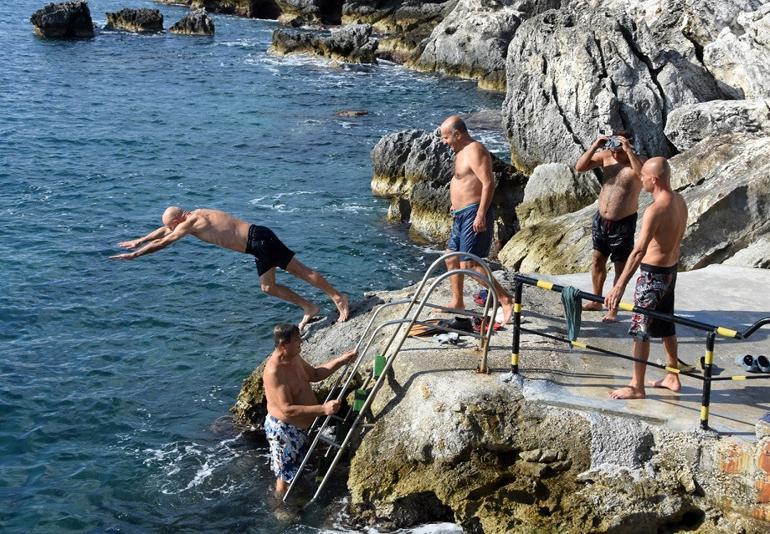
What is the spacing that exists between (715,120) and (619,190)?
29.4ft

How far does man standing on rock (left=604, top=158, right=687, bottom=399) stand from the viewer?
795cm

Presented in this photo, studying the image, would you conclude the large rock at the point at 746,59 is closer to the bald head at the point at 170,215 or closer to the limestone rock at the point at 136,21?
the bald head at the point at 170,215

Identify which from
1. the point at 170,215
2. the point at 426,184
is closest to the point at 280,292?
the point at 170,215

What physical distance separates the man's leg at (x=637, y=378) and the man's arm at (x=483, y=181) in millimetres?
2081

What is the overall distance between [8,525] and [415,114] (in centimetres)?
2361

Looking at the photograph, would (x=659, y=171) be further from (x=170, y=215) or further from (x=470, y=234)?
(x=170, y=215)

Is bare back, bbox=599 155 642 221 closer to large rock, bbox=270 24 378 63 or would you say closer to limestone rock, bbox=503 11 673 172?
limestone rock, bbox=503 11 673 172

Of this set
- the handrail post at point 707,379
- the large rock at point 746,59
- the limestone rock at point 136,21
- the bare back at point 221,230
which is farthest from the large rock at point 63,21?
the handrail post at point 707,379

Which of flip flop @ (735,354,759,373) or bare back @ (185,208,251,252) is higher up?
bare back @ (185,208,251,252)

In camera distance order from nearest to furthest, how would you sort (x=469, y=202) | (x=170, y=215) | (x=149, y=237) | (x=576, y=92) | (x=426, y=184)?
1. (x=469, y=202)
2. (x=170, y=215)
3. (x=149, y=237)
4. (x=426, y=184)
5. (x=576, y=92)

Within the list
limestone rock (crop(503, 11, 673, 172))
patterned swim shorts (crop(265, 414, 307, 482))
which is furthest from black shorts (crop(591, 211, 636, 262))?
limestone rock (crop(503, 11, 673, 172))

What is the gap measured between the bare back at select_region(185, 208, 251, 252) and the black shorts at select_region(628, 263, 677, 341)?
4.37 metres

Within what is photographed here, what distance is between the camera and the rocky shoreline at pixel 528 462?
24.8ft

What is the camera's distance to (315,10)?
52.8 metres
